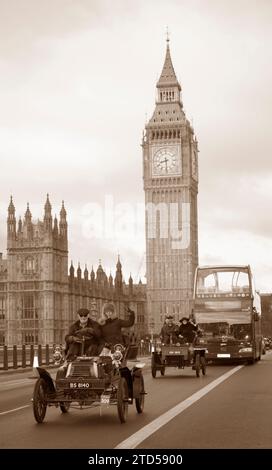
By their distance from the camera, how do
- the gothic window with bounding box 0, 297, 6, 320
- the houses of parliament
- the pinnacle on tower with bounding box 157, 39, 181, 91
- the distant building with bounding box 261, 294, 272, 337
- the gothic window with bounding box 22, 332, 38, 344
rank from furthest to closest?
the pinnacle on tower with bounding box 157, 39, 181, 91 → the distant building with bounding box 261, 294, 272, 337 → the houses of parliament → the gothic window with bounding box 0, 297, 6, 320 → the gothic window with bounding box 22, 332, 38, 344

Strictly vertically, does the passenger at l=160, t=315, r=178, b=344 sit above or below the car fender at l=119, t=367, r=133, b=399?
above

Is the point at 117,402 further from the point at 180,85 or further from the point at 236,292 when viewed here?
the point at 180,85

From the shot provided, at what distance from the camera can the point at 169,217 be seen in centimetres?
13475

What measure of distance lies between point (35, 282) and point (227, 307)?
55.7m

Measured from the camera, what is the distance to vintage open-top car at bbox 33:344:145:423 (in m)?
13.2

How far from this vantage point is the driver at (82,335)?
13820mm

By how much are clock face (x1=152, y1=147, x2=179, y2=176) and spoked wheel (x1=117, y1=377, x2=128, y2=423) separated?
4759 inches

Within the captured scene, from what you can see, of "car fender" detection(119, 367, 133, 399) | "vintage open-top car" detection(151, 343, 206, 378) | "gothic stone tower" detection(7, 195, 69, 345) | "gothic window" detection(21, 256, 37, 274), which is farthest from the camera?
"gothic window" detection(21, 256, 37, 274)

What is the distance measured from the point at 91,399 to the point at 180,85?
133362 millimetres

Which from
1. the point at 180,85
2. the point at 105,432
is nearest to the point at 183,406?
the point at 105,432

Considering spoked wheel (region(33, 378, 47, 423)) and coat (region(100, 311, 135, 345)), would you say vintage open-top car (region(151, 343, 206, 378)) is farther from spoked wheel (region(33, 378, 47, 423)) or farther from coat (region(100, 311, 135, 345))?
spoked wheel (region(33, 378, 47, 423))

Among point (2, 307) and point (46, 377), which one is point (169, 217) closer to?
point (2, 307)

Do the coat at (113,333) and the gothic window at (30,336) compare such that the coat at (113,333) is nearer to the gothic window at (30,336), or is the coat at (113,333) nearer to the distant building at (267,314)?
the gothic window at (30,336)

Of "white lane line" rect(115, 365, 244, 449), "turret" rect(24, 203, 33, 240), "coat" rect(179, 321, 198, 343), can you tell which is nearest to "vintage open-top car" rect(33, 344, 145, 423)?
"white lane line" rect(115, 365, 244, 449)
